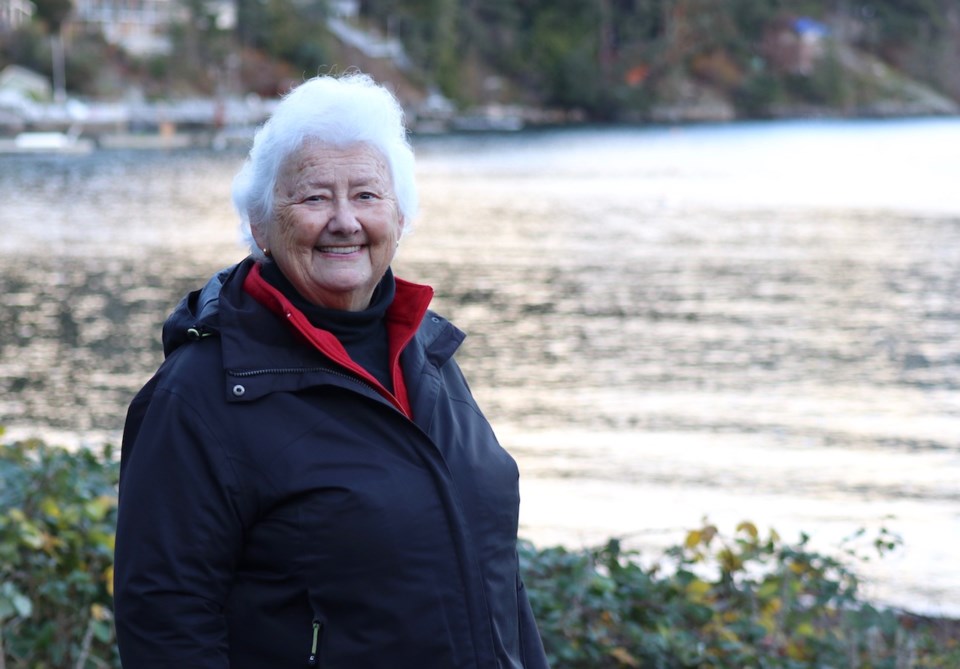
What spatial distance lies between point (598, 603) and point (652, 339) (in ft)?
46.0

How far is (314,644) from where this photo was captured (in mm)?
2328

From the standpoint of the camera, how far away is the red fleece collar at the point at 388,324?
95.0 inches

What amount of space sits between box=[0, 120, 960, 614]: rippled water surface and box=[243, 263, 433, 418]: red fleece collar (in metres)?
2.09

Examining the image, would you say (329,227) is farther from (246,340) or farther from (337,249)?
(246,340)

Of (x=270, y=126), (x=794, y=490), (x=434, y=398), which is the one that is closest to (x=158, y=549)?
(x=434, y=398)

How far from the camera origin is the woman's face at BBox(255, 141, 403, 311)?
8.27 feet

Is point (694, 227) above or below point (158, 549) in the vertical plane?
below

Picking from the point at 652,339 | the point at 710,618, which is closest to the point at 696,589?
the point at 710,618

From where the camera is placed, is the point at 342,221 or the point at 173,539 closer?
the point at 173,539

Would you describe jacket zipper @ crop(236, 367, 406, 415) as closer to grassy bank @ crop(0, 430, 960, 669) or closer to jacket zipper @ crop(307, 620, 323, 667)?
jacket zipper @ crop(307, 620, 323, 667)

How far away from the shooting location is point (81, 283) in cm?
2394

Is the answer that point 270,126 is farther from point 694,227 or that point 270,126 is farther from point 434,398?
point 694,227

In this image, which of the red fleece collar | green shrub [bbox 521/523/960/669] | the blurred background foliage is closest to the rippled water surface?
green shrub [bbox 521/523/960/669]

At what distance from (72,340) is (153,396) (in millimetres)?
16141
